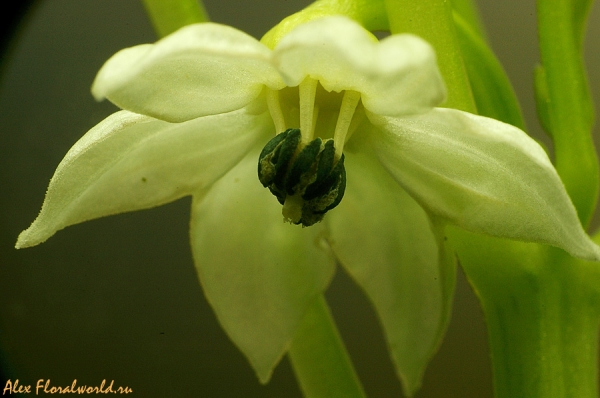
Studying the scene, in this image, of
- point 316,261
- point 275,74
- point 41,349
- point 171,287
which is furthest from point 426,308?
point 41,349

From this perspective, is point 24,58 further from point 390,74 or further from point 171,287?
point 390,74

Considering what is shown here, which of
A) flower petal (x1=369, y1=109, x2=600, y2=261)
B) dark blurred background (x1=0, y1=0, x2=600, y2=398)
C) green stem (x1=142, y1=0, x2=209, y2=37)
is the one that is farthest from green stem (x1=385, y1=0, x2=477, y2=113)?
dark blurred background (x1=0, y1=0, x2=600, y2=398)

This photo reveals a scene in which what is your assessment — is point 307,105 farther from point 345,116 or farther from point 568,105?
point 568,105

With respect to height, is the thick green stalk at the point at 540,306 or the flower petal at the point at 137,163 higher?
the flower petal at the point at 137,163

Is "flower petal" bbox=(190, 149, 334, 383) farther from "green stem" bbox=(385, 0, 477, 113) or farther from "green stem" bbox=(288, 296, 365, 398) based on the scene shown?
"green stem" bbox=(385, 0, 477, 113)

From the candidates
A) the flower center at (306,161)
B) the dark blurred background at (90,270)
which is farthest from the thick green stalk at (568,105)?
the dark blurred background at (90,270)

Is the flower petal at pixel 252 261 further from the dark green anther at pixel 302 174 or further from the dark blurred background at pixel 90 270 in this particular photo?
the dark blurred background at pixel 90 270

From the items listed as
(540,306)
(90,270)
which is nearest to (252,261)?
(540,306)
